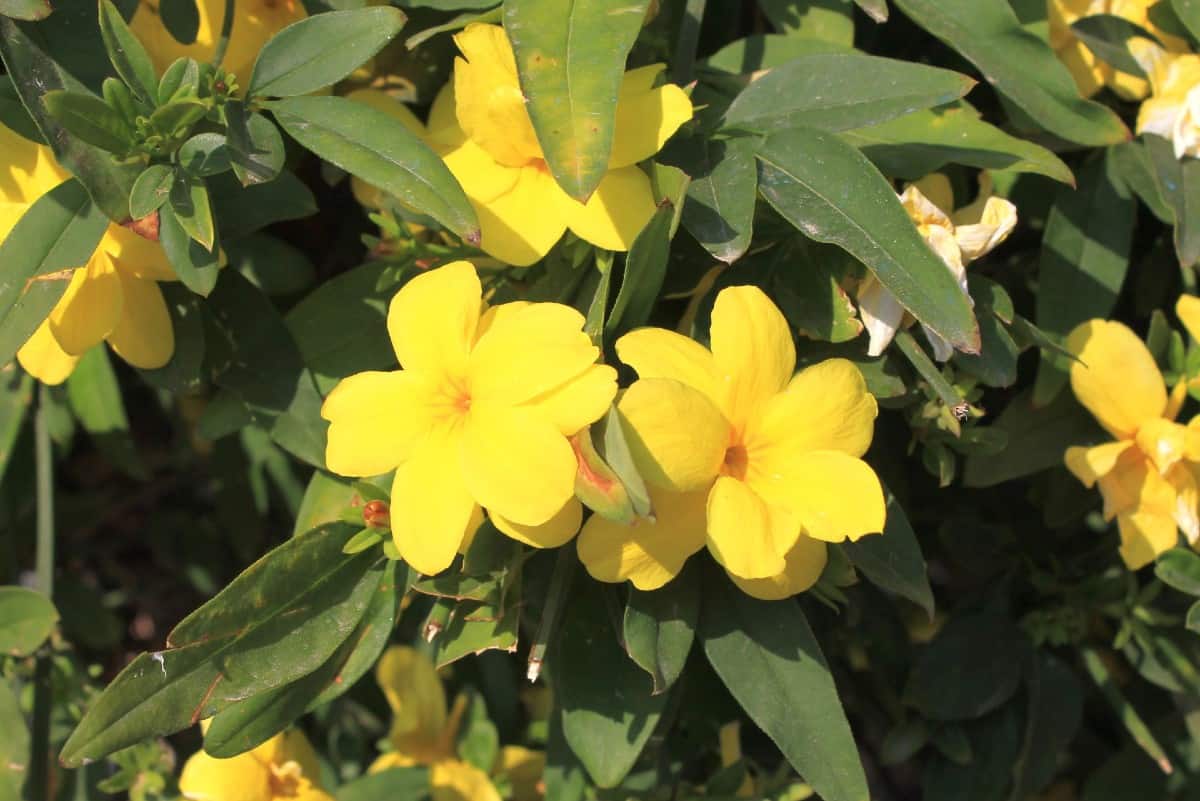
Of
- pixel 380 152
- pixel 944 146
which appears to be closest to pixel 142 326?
pixel 380 152

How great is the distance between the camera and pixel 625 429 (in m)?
0.88

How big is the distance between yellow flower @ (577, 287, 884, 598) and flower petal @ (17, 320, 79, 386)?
476 millimetres

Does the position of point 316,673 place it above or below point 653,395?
below

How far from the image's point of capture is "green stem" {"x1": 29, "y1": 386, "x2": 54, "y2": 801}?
4.63 ft

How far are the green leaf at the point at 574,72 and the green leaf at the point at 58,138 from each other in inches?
12.6

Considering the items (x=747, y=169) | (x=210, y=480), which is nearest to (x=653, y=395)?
(x=747, y=169)

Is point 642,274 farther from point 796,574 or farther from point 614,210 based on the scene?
point 796,574

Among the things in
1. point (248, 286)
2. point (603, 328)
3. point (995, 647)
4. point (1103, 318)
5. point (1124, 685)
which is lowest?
point (1124, 685)

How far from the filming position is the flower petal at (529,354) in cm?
88

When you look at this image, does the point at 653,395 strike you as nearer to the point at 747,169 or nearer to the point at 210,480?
the point at 747,169

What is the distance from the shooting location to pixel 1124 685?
5.36ft

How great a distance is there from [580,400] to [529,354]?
58 millimetres

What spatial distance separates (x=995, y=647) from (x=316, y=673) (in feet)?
2.56

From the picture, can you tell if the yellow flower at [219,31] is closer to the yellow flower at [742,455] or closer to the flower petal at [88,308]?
the flower petal at [88,308]
